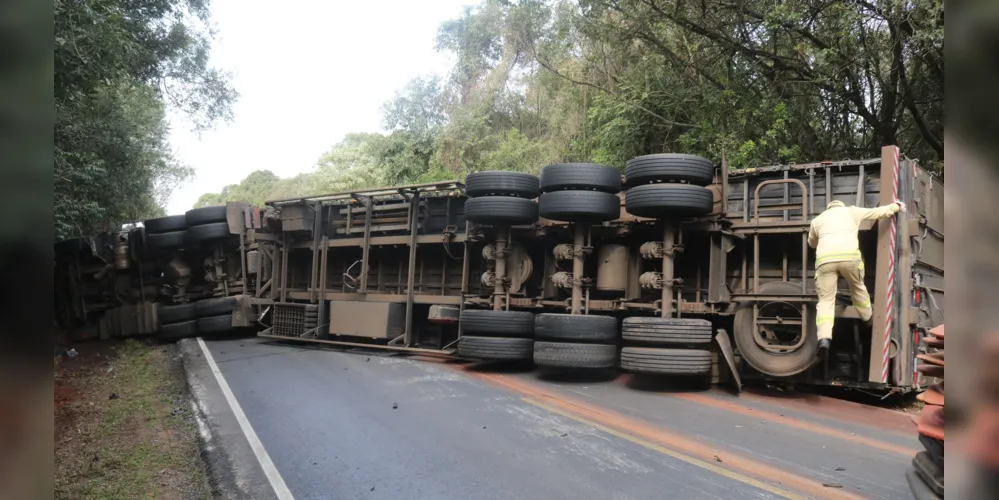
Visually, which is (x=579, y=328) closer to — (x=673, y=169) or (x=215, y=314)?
(x=673, y=169)

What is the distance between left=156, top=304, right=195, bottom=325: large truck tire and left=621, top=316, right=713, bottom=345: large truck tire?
32.0ft

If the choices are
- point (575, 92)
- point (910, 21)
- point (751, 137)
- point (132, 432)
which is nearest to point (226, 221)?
point (132, 432)

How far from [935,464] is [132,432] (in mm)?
6431

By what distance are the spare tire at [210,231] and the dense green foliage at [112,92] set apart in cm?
184

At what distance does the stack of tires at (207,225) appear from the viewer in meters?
12.5

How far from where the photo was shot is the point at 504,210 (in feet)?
26.1

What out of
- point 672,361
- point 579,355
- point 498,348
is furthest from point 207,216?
point 672,361

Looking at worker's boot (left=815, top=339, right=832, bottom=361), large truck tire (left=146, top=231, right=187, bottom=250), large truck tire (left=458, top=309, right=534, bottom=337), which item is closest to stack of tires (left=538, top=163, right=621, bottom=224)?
large truck tire (left=458, top=309, right=534, bottom=337)

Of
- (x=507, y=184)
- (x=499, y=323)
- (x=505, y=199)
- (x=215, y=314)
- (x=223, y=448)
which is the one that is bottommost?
(x=223, y=448)

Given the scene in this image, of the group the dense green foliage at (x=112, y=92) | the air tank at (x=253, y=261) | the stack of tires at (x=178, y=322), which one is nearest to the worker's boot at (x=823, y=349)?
the dense green foliage at (x=112, y=92)

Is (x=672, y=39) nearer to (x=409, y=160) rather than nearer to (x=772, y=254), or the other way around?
(x=772, y=254)

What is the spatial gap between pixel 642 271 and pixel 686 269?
0.59 metres

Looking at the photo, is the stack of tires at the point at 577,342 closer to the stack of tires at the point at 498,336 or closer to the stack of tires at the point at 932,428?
the stack of tires at the point at 498,336

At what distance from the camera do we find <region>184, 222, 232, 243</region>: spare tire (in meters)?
12.5
